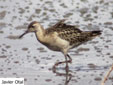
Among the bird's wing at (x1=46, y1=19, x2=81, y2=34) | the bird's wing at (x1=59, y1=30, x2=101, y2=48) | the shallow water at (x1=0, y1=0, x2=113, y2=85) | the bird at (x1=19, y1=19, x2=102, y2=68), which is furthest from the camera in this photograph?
the bird's wing at (x1=59, y1=30, x2=101, y2=48)

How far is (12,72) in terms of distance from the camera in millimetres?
10711

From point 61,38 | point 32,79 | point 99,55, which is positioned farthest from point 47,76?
point 99,55

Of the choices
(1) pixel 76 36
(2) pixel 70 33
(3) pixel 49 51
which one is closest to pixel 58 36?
(2) pixel 70 33

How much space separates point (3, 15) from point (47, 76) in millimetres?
6055

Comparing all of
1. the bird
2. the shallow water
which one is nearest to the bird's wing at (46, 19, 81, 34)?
the bird

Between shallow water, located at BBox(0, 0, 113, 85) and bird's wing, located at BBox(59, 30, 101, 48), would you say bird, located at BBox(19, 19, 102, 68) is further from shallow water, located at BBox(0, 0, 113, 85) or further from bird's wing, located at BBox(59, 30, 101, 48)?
shallow water, located at BBox(0, 0, 113, 85)

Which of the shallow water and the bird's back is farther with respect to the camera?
the bird's back

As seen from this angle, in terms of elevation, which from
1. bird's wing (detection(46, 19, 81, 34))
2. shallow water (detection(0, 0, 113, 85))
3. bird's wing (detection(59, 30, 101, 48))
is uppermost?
bird's wing (detection(46, 19, 81, 34))

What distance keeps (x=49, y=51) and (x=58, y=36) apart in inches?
49.8

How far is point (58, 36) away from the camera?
11.2 meters

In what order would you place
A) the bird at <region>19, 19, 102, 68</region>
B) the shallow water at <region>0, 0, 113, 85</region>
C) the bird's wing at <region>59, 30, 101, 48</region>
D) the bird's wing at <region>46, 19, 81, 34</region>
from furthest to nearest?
the bird's wing at <region>59, 30, 101, 48</region> < the bird's wing at <region>46, 19, 81, 34</region> < the bird at <region>19, 19, 102, 68</region> < the shallow water at <region>0, 0, 113, 85</region>

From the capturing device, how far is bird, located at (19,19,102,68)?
36.2ft

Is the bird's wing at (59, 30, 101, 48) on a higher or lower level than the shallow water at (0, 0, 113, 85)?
higher

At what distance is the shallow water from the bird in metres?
0.45
